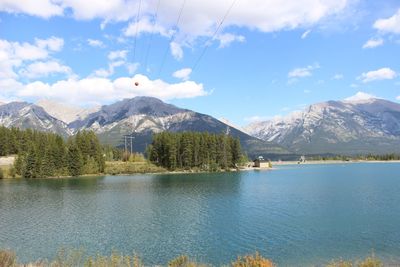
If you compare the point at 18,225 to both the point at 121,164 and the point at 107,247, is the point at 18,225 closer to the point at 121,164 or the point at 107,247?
the point at 107,247

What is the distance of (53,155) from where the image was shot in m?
163

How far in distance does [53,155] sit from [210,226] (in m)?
126

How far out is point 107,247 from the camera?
42.2 metres

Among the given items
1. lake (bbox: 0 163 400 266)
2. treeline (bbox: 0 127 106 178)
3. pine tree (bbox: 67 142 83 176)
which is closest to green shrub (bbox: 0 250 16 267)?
lake (bbox: 0 163 400 266)

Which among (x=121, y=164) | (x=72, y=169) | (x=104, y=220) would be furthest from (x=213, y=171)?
(x=104, y=220)

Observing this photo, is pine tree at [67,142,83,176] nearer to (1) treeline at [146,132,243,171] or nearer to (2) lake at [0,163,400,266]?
(1) treeline at [146,132,243,171]

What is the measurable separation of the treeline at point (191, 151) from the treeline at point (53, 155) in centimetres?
3085

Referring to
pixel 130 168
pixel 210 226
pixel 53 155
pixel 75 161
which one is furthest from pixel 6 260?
pixel 130 168

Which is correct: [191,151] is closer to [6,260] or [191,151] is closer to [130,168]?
[130,168]

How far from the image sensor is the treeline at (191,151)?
616ft

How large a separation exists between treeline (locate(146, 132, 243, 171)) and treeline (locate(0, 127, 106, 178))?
101 feet

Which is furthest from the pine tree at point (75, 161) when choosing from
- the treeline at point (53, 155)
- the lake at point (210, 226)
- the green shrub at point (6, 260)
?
the green shrub at point (6, 260)

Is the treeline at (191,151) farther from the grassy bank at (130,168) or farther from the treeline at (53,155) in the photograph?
the treeline at (53,155)

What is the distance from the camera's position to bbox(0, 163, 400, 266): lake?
39.5 m
